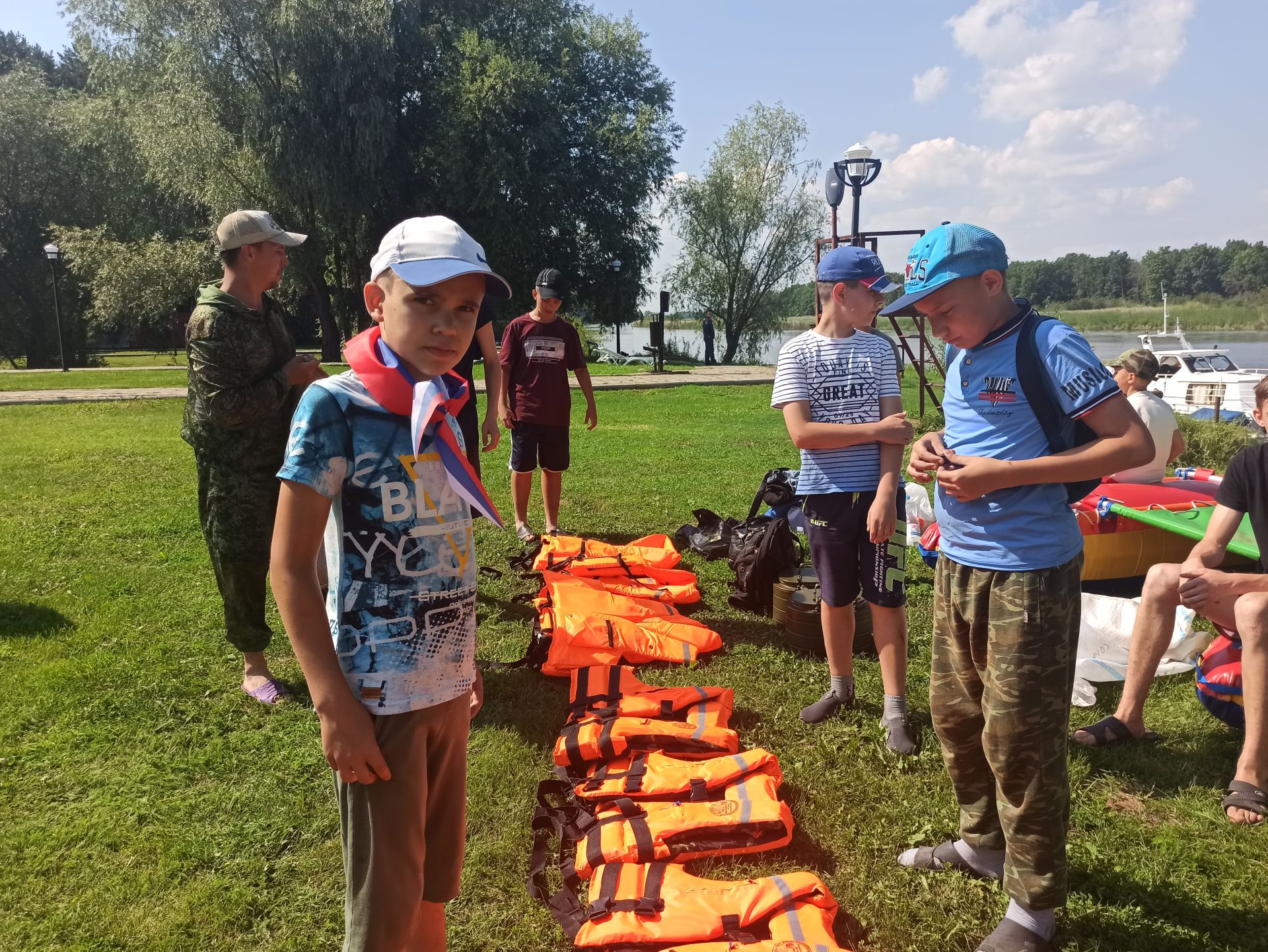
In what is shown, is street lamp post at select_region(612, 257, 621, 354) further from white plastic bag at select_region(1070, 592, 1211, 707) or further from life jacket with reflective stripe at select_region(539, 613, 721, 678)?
white plastic bag at select_region(1070, 592, 1211, 707)

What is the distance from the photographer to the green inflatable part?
4.56 m

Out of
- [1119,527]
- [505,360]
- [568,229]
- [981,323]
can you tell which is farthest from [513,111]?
[981,323]

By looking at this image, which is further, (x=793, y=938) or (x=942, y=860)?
(x=942, y=860)

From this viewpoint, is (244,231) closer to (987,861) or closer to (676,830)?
(676,830)

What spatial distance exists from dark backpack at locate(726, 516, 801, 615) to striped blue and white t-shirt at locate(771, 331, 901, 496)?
70.9 inches

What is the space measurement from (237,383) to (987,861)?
360 cm

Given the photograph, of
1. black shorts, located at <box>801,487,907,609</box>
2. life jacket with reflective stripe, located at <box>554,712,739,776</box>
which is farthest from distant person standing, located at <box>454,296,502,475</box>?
black shorts, located at <box>801,487,907,609</box>

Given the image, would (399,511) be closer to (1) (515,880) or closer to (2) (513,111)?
(1) (515,880)

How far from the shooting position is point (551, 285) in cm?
610

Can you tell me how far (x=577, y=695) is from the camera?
3.98 meters

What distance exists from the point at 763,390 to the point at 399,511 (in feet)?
66.8

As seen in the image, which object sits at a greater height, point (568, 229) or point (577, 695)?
point (568, 229)

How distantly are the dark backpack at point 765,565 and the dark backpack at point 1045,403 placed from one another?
3.14m

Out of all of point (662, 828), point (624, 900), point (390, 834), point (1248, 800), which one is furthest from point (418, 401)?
point (1248, 800)
